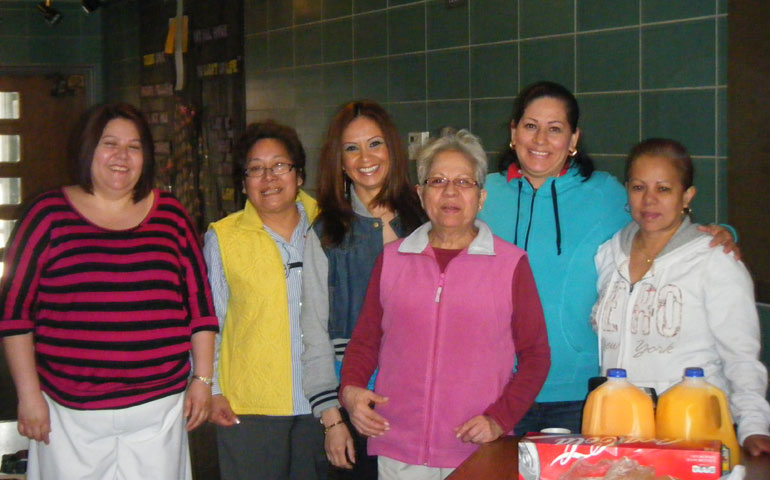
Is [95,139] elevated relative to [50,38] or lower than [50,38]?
lower

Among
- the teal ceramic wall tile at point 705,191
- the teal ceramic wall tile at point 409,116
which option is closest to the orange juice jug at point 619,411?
the teal ceramic wall tile at point 705,191

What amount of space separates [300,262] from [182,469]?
64 cm

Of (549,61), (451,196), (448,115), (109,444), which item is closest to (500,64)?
(549,61)

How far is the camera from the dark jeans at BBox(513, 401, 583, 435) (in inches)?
80.0

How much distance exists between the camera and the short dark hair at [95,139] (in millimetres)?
2115

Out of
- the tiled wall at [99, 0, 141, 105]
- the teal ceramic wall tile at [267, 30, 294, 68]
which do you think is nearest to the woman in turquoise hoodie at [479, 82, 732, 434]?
the teal ceramic wall tile at [267, 30, 294, 68]

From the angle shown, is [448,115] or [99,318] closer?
[99,318]

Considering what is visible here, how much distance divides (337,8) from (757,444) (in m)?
3.62

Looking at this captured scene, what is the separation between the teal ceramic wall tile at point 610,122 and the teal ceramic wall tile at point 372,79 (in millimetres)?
1385

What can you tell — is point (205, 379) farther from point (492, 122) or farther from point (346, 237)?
point (492, 122)

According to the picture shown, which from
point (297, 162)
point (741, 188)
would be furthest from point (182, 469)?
point (741, 188)

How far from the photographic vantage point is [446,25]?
3.88 meters

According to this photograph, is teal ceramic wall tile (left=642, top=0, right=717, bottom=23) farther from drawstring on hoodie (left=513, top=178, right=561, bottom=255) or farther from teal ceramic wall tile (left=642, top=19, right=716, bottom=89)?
drawstring on hoodie (left=513, top=178, right=561, bottom=255)

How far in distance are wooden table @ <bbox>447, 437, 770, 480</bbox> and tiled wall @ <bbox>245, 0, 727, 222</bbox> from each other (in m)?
1.32
